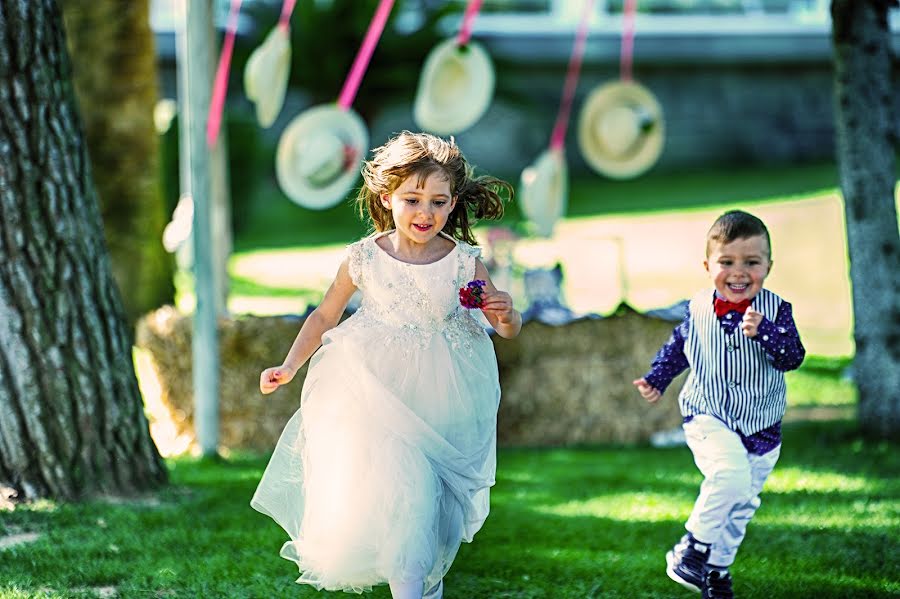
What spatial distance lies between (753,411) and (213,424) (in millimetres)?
3530

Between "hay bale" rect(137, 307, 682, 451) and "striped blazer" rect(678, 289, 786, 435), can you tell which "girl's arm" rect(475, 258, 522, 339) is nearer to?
"striped blazer" rect(678, 289, 786, 435)

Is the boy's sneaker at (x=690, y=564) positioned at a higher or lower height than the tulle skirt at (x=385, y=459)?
lower

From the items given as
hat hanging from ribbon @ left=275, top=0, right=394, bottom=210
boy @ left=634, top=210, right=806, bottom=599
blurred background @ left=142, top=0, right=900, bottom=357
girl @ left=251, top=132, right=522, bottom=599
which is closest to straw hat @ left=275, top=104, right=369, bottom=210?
hat hanging from ribbon @ left=275, top=0, right=394, bottom=210

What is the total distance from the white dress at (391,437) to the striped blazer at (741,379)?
2.18ft

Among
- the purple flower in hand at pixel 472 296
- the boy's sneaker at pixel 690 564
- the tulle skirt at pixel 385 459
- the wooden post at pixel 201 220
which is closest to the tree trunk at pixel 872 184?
the boy's sneaker at pixel 690 564

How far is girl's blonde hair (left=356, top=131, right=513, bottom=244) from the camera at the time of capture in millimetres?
3967

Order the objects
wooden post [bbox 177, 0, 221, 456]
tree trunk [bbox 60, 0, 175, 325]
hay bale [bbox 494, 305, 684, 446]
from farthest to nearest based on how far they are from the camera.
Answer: tree trunk [bbox 60, 0, 175, 325] → hay bale [bbox 494, 305, 684, 446] → wooden post [bbox 177, 0, 221, 456]

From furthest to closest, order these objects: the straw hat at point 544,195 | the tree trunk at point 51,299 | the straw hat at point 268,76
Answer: the straw hat at point 544,195
the straw hat at point 268,76
the tree trunk at point 51,299

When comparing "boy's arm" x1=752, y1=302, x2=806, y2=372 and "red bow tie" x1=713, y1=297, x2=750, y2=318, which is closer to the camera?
"boy's arm" x1=752, y1=302, x2=806, y2=372

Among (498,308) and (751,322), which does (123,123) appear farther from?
(751,322)

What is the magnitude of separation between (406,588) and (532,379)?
3.71 metres

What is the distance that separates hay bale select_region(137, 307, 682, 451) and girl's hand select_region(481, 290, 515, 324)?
10.9 feet

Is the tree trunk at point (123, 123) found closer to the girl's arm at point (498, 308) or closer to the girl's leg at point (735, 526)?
the girl's arm at point (498, 308)

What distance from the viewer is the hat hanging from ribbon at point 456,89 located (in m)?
7.85
